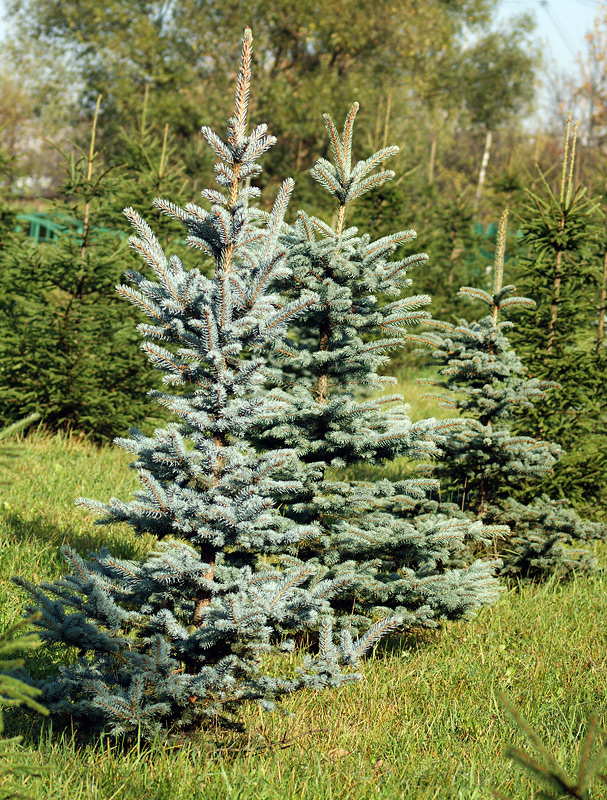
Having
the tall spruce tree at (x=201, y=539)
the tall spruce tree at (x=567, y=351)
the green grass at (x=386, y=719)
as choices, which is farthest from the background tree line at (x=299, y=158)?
the tall spruce tree at (x=201, y=539)

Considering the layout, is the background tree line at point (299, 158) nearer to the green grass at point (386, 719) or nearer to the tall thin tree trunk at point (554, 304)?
the tall thin tree trunk at point (554, 304)

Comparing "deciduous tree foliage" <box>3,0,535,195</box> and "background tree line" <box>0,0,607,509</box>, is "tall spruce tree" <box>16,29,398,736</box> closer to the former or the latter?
"background tree line" <box>0,0,607,509</box>

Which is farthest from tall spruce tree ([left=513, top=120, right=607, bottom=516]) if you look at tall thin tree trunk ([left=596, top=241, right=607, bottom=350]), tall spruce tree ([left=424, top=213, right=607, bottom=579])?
tall spruce tree ([left=424, top=213, right=607, bottom=579])

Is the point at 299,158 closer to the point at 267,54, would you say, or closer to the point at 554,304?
the point at 267,54

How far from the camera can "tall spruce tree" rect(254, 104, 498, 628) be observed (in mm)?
4391

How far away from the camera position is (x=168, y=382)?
327 cm

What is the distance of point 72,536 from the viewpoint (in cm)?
537

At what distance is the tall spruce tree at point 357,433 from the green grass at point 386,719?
41 cm

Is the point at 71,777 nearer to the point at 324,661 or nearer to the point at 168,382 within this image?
the point at 324,661

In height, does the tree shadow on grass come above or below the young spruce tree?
below

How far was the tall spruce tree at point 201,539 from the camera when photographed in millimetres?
3045

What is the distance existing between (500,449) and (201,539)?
310 centimetres

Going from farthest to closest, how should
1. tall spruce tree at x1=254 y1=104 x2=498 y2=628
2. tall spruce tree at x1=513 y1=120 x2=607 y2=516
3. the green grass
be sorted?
tall spruce tree at x1=513 y1=120 x2=607 y2=516, tall spruce tree at x1=254 y1=104 x2=498 y2=628, the green grass

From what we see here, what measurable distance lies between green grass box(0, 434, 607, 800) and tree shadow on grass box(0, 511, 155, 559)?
0.05 feet
